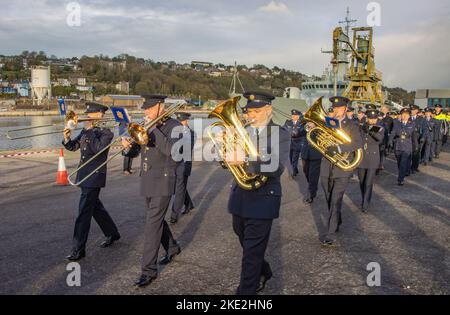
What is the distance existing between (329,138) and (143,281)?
3.38 m

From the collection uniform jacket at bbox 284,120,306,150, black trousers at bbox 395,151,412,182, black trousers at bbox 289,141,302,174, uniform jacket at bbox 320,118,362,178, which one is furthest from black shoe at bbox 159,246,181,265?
black trousers at bbox 395,151,412,182

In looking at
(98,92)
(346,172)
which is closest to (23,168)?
(346,172)

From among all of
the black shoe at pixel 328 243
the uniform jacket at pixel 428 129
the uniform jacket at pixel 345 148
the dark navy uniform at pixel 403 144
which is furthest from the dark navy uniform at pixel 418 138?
the black shoe at pixel 328 243

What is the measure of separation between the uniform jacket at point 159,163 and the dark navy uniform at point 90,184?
96cm

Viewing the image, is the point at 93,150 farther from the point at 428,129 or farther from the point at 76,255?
the point at 428,129

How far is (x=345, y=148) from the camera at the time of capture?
18.8 ft

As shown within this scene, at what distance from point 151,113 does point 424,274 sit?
362 cm

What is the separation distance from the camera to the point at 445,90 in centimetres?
6975

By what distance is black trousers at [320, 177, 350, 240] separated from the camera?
18.2 feet

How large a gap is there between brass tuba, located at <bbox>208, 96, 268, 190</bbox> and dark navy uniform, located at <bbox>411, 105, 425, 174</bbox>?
991 cm

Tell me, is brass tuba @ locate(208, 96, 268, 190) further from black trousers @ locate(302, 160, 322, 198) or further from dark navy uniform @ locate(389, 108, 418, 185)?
dark navy uniform @ locate(389, 108, 418, 185)

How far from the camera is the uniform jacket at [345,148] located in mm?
5727

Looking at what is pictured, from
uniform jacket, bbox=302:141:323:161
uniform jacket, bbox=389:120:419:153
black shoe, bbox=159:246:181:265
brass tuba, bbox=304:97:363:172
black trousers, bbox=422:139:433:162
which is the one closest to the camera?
black shoe, bbox=159:246:181:265
